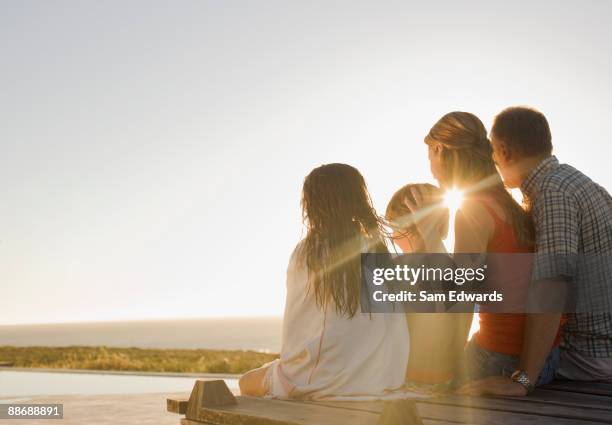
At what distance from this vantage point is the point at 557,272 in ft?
9.63

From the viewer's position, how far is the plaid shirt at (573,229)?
2988mm

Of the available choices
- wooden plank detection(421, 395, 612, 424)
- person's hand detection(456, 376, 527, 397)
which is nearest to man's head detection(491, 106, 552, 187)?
person's hand detection(456, 376, 527, 397)

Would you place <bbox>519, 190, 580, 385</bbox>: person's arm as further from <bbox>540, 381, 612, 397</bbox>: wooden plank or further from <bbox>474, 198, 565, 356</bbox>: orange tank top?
<bbox>540, 381, 612, 397</bbox>: wooden plank

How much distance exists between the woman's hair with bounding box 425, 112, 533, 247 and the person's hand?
62cm

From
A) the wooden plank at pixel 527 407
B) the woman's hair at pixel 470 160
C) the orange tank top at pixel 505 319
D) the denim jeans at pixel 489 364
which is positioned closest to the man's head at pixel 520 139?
the woman's hair at pixel 470 160

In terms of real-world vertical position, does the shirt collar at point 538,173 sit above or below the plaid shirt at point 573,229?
above

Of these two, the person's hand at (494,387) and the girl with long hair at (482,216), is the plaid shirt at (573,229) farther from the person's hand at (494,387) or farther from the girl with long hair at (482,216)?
the person's hand at (494,387)

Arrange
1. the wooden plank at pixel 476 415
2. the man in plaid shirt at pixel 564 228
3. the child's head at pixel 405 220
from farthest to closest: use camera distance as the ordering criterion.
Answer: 1. the child's head at pixel 405 220
2. the man in plaid shirt at pixel 564 228
3. the wooden plank at pixel 476 415

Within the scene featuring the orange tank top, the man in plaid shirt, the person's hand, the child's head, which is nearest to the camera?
the person's hand

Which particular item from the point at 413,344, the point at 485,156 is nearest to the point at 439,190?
the point at 485,156

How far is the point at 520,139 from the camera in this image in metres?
3.19

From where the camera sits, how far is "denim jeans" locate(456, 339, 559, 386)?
10.1 ft

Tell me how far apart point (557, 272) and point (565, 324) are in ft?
1.52

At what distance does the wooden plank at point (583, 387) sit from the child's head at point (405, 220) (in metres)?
0.84
